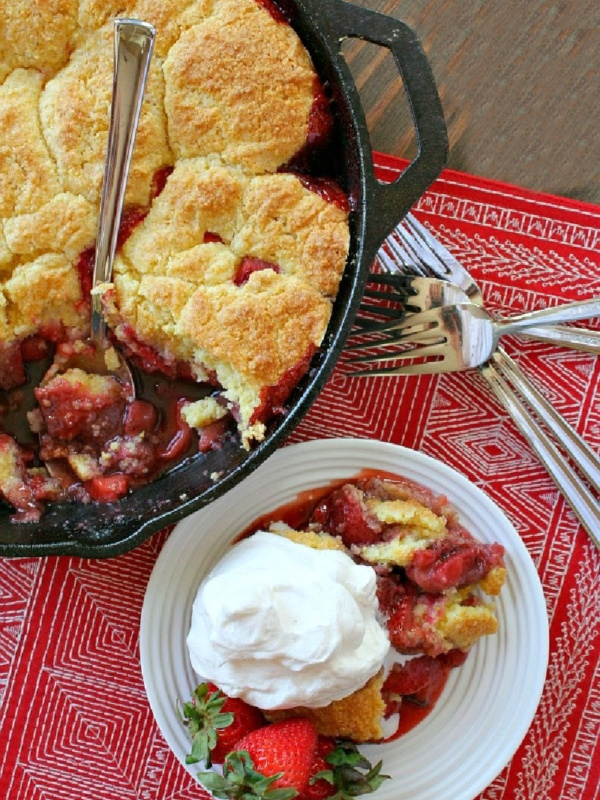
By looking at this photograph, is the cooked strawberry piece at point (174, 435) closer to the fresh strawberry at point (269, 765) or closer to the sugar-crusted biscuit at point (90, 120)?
the sugar-crusted biscuit at point (90, 120)

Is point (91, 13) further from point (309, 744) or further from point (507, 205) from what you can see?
point (309, 744)

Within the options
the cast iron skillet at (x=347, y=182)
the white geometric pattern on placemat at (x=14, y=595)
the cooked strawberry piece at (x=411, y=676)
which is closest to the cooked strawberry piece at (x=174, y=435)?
the cast iron skillet at (x=347, y=182)

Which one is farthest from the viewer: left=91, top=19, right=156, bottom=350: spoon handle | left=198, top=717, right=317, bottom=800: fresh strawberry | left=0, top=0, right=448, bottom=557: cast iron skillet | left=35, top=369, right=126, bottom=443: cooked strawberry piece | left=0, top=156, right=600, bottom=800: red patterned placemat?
left=0, top=156, right=600, bottom=800: red patterned placemat

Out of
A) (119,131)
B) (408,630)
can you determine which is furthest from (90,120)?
(408,630)

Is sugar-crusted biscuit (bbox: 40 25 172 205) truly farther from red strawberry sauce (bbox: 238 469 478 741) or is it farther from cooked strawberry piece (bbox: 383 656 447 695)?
cooked strawberry piece (bbox: 383 656 447 695)

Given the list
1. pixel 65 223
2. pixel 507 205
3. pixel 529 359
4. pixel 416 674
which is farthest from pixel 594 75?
pixel 416 674

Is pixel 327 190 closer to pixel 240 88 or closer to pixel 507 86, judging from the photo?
pixel 240 88

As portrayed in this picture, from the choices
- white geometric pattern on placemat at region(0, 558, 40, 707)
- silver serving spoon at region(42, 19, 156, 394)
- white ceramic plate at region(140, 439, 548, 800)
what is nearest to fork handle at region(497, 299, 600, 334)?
white ceramic plate at region(140, 439, 548, 800)
